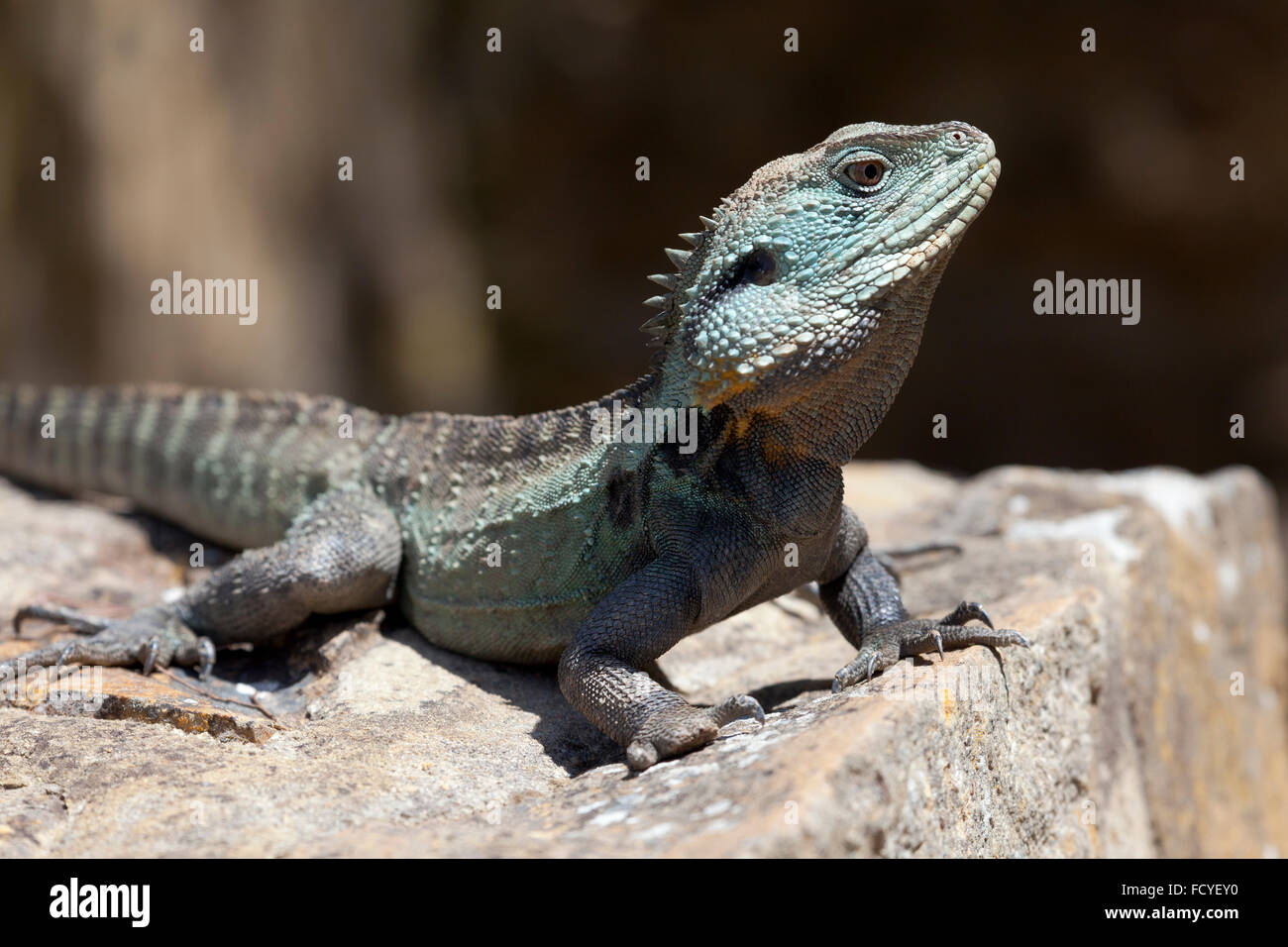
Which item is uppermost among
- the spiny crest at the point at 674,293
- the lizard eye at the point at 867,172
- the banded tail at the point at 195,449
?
the lizard eye at the point at 867,172

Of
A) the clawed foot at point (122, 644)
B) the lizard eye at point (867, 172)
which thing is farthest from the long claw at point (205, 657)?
the lizard eye at point (867, 172)

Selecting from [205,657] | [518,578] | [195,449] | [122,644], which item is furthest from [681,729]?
[195,449]

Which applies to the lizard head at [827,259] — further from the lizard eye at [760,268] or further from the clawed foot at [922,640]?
the clawed foot at [922,640]

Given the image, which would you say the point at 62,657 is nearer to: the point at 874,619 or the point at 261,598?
the point at 261,598

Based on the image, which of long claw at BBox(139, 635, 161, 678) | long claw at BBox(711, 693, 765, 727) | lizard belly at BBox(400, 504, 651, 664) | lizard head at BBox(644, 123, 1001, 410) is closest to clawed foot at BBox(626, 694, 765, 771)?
long claw at BBox(711, 693, 765, 727)

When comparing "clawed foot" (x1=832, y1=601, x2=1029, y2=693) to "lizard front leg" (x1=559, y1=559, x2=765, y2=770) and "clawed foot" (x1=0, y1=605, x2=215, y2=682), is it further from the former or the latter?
"clawed foot" (x1=0, y1=605, x2=215, y2=682)
